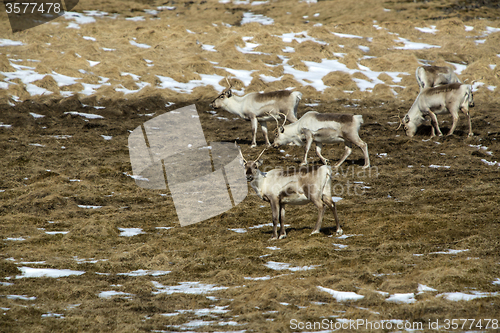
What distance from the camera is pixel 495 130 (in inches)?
900

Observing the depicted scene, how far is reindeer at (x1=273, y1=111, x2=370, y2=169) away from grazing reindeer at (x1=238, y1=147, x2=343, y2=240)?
5.68m

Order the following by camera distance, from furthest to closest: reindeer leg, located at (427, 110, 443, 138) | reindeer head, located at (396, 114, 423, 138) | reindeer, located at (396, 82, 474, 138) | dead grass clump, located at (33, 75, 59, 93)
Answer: dead grass clump, located at (33, 75, 59, 93), reindeer head, located at (396, 114, 423, 138), reindeer leg, located at (427, 110, 443, 138), reindeer, located at (396, 82, 474, 138)

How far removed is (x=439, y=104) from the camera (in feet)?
72.1

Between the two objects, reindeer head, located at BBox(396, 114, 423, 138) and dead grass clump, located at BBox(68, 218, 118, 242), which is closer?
dead grass clump, located at BBox(68, 218, 118, 242)

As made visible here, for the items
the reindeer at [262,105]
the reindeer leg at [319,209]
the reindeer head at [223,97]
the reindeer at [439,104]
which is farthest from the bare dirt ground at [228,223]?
the reindeer head at [223,97]

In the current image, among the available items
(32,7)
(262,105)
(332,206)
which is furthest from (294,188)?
(32,7)

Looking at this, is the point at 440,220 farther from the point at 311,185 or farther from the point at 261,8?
the point at 261,8

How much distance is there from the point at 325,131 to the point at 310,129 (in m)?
0.64

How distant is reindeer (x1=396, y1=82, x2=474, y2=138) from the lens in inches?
848

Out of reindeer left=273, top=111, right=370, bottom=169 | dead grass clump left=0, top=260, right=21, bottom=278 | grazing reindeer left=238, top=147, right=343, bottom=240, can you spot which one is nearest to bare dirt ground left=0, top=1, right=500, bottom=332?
dead grass clump left=0, top=260, right=21, bottom=278

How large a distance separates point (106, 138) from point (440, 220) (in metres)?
17.7

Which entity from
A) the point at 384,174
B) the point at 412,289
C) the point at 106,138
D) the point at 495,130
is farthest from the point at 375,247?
the point at 106,138

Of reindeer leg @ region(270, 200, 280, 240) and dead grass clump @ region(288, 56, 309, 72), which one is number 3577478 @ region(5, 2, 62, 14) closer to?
dead grass clump @ region(288, 56, 309, 72)

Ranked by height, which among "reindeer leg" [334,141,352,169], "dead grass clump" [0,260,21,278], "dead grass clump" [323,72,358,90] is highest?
"dead grass clump" [0,260,21,278]
